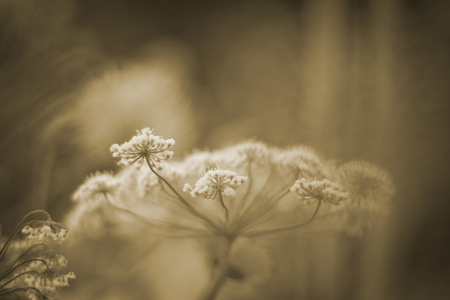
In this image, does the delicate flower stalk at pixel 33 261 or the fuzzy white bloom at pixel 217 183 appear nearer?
the fuzzy white bloom at pixel 217 183

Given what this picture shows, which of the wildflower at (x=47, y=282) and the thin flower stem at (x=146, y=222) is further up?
the thin flower stem at (x=146, y=222)

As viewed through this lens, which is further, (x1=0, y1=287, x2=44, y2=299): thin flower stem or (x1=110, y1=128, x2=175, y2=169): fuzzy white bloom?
(x1=0, y1=287, x2=44, y2=299): thin flower stem

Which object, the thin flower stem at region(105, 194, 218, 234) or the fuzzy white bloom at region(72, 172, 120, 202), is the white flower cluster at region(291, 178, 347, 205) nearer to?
the thin flower stem at region(105, 194, 218, 234)

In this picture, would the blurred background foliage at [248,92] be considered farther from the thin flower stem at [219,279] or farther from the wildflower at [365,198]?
the thin flower stem at [219,279]

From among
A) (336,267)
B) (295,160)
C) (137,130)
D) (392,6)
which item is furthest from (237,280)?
(392,6)

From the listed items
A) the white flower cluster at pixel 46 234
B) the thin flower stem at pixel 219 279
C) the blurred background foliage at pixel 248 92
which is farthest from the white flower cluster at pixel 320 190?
the white flower cluster at pixel 46 234

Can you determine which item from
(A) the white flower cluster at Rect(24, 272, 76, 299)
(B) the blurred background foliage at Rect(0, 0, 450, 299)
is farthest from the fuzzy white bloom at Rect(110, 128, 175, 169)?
(A) the white flower cluster at Rect(24, 272, 76, 299)

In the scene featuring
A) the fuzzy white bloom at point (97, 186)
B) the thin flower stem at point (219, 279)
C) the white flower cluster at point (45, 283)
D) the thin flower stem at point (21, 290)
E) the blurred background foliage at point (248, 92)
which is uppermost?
the blurred background foliage at point (248, 92)
